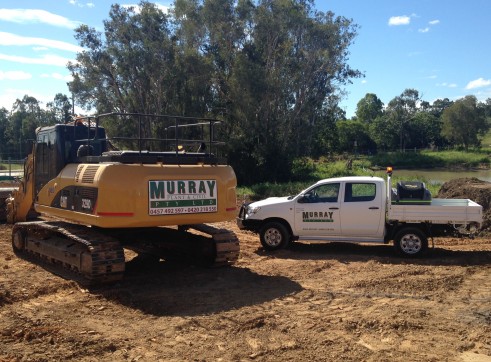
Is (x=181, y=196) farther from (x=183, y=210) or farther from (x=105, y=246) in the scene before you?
(x=105, y=246)

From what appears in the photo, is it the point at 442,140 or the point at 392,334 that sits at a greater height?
the point at 442,140

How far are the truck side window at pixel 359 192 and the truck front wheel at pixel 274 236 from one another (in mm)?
1647

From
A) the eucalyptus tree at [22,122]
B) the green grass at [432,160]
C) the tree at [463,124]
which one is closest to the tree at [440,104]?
the tree at [463,124]

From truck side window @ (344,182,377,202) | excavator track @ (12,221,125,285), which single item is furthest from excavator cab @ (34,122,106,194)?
truck side window @ (344,182,377,202)

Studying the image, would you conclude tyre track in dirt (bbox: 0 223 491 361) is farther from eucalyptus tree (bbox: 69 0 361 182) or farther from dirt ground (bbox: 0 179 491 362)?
eucalyptus tree (bbox: 69 0 361 182)

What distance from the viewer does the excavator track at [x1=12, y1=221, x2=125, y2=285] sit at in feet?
26.3

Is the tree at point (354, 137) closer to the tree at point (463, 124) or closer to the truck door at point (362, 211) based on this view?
the tree at point (463, 124)

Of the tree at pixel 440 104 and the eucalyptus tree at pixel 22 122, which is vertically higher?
the tree at pixel 440 104

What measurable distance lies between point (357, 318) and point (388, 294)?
145 cm

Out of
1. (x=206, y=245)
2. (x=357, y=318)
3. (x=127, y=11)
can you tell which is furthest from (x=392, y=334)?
(x=127, y=11)

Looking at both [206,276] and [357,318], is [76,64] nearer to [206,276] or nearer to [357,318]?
[206,276]

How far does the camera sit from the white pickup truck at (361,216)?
423 inches

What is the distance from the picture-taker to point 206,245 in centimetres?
992

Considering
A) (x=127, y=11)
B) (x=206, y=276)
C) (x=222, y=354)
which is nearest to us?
(x=222, y=354)
